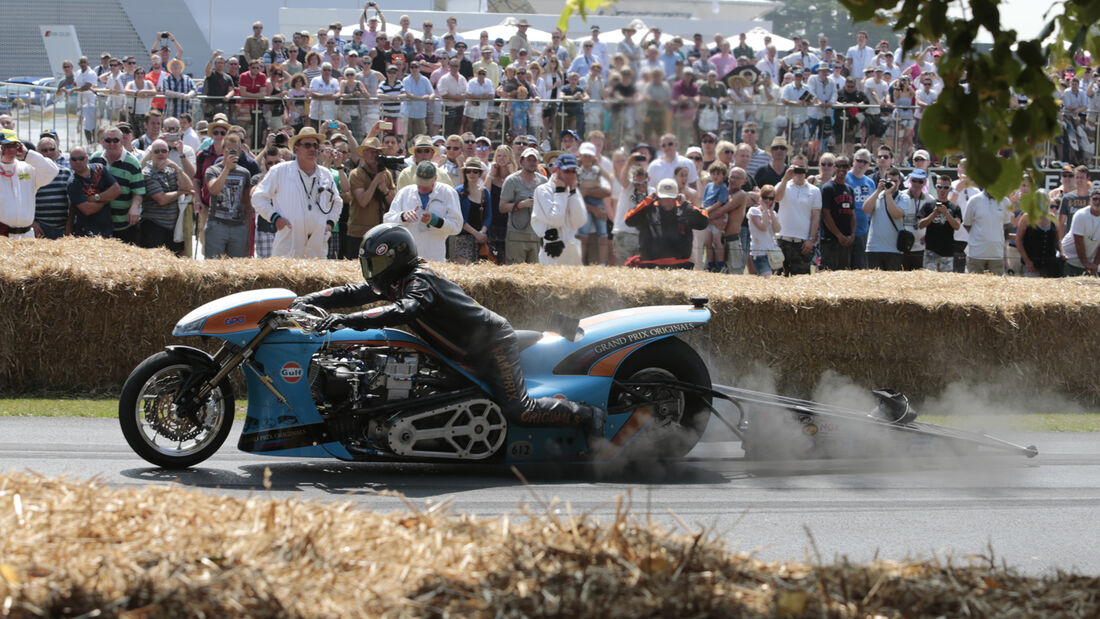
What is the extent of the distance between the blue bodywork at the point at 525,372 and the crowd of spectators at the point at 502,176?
146 cm

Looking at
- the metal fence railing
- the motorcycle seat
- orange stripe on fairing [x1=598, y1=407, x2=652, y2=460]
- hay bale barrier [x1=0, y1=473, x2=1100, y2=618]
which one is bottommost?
orange stripe on fairing [x1=598, y1=407, x2=652, y2=460]

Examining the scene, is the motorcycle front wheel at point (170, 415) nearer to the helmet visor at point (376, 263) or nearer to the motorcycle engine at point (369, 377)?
the motorcycle engine at point (369, 377)

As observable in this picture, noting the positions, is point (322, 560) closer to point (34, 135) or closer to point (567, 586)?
point (567, 586)

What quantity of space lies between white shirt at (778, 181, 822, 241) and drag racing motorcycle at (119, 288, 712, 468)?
7118 mm

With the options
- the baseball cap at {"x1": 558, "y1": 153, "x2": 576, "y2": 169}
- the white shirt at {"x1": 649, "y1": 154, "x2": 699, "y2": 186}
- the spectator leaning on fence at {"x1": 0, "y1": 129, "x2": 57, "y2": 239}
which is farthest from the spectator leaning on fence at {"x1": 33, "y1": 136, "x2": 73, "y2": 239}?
the white shirt at {"x1": 649, "y1": 154, "x2": 699, "y2": 186}

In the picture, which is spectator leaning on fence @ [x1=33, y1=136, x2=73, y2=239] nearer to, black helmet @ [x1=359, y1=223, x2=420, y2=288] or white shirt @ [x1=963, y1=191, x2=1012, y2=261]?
black helmet @ [x1=359, y1=223, x2=420, y2=288]

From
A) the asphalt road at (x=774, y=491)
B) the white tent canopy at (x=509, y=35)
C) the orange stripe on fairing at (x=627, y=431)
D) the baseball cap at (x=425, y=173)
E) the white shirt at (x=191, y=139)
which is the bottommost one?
the asphalt road at (x=774, y=491)

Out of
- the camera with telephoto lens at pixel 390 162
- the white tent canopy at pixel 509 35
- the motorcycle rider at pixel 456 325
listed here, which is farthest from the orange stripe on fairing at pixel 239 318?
the white tent canopy at pixel 509 35

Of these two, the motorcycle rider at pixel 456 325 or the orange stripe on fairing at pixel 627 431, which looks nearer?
the motorcycle rider at pixel 456 325

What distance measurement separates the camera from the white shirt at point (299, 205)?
12.2 metres

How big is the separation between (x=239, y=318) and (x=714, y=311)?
4.76 m

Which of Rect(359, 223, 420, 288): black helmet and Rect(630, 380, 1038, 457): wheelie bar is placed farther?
Rect(630, 380, 1038, 457): wheelie bar

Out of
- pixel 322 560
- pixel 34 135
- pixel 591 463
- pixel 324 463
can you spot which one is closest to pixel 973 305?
pixel 591 463

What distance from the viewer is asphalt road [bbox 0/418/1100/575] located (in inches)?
242
